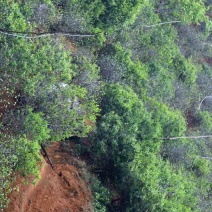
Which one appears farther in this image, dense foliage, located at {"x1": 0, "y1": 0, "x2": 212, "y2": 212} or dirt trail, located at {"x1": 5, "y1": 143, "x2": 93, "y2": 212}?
dense foliage, located at {"x1": 0, "y1": 0, "x2": 212, "y2": 212}

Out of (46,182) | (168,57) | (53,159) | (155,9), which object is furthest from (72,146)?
(155,9)

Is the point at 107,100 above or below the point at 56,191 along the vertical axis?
above

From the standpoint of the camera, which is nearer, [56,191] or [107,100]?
[56,191]

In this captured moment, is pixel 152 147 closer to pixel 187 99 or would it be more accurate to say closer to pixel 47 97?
pixel 47 97

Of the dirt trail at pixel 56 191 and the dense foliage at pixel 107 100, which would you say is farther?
the dense foliage at pixel 107 100
